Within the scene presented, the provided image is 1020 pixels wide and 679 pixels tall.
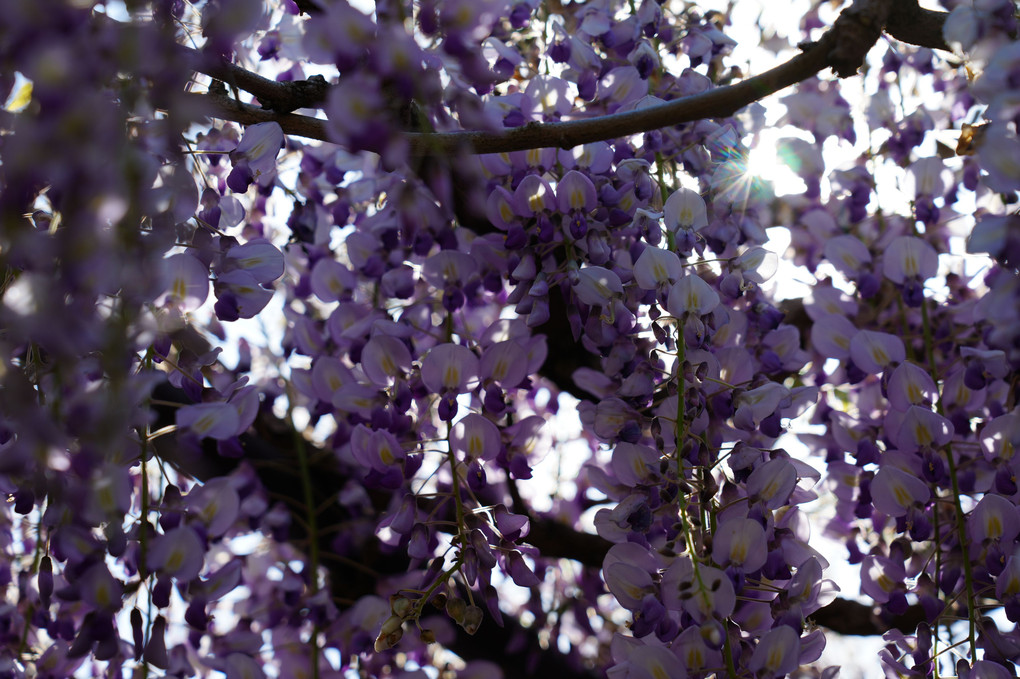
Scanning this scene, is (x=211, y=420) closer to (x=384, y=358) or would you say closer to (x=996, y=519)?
(x=384, y=358)

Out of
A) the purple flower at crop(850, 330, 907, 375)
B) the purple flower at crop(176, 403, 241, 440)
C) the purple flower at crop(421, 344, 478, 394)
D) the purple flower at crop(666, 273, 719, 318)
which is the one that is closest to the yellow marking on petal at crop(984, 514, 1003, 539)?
the purple flower at crop(850, 330, 907, 375)

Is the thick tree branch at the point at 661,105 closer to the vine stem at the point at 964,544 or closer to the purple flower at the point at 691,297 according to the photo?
the purple flower at the point at 691,297

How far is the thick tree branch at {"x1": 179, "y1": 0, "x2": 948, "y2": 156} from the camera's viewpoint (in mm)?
1046

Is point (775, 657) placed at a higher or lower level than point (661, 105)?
lower

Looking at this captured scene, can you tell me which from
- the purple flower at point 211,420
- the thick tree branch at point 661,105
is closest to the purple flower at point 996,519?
the thick tree branch at point 661,105

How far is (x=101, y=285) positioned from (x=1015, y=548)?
1.14m

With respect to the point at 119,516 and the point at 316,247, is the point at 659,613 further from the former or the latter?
the point at 316,247

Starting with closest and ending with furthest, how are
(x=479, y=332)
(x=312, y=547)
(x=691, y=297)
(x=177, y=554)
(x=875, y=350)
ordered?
(x=177, y=554) → (x=691, y=297) → (x=875, y=350) → (x=312, y=547) → (x=479, y=332)

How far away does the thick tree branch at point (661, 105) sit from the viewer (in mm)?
1046

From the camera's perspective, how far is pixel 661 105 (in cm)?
108

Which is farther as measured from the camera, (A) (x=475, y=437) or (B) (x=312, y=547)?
(B) (x=312, y=547)

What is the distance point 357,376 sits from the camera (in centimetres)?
158

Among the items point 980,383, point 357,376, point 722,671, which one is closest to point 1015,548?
point 980,383

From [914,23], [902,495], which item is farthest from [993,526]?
[914,23]
